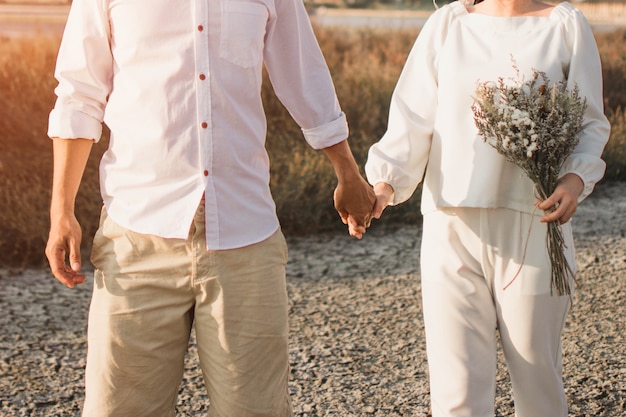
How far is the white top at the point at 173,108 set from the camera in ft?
7.13

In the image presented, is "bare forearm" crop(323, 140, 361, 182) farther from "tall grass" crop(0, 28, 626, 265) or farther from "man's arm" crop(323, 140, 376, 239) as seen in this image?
"tall grass" crop(0, 28, 626, 265)

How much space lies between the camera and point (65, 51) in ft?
7.45

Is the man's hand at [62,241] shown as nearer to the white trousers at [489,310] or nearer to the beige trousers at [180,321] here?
the beige trousers at [180,321]

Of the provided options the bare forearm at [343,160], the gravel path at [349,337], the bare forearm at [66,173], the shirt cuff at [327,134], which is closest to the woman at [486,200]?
the bare forearm at [343,160]

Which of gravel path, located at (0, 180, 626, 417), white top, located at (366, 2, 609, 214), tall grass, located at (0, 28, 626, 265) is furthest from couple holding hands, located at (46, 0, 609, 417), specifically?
tall grass, located at (0, 28, 626, 265)

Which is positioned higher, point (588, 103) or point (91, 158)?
point (588, 103)

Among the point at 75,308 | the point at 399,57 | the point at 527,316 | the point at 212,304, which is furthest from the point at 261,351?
the point at 399,57

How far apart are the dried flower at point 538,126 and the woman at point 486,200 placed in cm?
3

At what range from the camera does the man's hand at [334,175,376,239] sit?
2.57m

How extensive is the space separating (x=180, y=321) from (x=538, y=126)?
109 cm

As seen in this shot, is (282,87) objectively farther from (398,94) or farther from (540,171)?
(540,171)

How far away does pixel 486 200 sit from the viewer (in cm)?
266

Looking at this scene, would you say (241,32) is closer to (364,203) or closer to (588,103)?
(364,203)

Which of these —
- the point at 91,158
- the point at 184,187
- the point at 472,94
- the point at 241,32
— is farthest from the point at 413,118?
the point at 91,158
